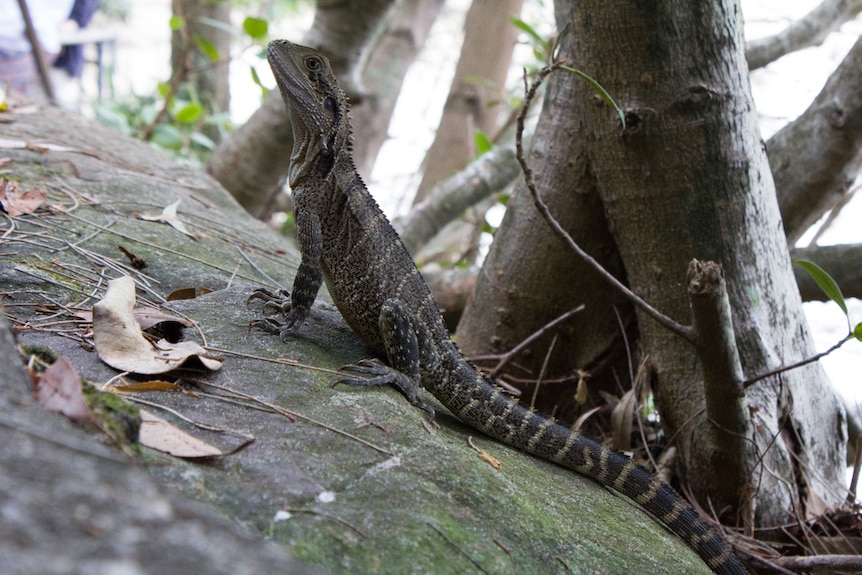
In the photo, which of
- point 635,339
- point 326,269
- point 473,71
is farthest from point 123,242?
point 473,71

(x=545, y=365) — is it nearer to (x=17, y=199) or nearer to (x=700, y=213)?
(x=700, y=213)

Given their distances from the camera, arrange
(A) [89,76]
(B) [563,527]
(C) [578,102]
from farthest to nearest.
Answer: (A) [89,76] → (C) [578,102] → (B) [563,527]

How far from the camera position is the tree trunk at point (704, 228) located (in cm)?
329

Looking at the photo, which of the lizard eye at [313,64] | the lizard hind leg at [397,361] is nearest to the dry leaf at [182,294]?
the lizard hind leg at [397,361]

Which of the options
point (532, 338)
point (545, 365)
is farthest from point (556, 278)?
point (545, 365)

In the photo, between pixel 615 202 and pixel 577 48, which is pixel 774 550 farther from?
pixel 577 48

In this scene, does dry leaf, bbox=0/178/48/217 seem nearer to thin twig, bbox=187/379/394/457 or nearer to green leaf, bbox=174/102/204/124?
thin twig, bbox=187/379/394/457

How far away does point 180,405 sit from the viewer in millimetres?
2176

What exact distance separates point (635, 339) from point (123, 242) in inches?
118

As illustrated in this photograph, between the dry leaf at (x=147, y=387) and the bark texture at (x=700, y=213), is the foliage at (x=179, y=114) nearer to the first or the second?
the bark texture at (x=700, y=213)

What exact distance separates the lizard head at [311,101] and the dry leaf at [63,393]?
6.70ft

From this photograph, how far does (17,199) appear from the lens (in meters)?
3.64

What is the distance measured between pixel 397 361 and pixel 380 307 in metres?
0.30

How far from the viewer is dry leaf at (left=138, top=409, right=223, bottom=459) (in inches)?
72.4
